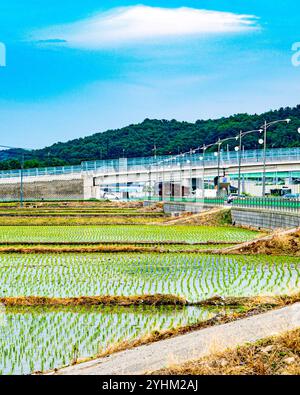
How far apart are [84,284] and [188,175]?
84.9 metres

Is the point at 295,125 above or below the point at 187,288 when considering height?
above

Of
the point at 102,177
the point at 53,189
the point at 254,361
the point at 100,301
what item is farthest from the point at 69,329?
the point at 102,177

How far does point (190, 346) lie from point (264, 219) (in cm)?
3058

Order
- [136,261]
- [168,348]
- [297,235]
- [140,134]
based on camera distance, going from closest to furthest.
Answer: [168,348]
[136,261]
[297,235]
[140,134]

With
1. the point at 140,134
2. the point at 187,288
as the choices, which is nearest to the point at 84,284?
the point at 187,288

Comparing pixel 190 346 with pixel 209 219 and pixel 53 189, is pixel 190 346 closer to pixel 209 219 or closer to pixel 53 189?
pixel 209 219

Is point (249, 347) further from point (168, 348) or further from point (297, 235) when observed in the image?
point (297, 235)

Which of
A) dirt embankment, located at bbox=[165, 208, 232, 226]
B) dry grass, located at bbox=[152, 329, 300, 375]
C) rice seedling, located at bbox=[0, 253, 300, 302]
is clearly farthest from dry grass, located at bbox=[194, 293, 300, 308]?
dirt embankment, located at bbox=[165, 208, 232, 226]

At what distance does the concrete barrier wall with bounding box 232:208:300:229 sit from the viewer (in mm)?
34156

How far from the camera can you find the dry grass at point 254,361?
9133 mm

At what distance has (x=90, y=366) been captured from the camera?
32.1 ft

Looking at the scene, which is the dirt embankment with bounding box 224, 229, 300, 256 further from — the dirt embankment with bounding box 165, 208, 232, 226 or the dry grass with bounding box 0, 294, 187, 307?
the dirt embankment with bounding box 165, 208, 232, 226

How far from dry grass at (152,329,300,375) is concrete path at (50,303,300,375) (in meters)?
0.31

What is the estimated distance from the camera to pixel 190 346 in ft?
34.9
